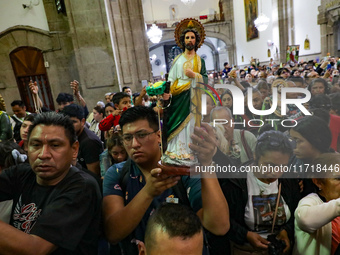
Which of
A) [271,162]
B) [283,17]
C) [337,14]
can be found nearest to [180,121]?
[271,162]

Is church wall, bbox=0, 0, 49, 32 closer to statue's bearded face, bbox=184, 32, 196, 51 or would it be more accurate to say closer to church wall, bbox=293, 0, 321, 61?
statue's bearded face, bbox=184, 32, 196, 51

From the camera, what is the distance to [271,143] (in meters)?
1.35

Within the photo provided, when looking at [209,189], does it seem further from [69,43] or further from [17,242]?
[69,43]

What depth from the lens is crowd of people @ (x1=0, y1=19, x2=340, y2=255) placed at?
104 cm

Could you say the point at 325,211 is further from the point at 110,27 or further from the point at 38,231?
the point at 110,27

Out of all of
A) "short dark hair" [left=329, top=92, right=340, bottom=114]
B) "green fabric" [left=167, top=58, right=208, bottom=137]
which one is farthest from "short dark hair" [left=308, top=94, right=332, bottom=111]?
A: "green fabric" [left=167, top=58, right=208, bottom=137]

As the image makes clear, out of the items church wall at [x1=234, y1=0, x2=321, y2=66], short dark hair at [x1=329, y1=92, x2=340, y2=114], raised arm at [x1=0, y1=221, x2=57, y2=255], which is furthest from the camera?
church wall at [x1=234, y1=0, x2=321, y2=66]

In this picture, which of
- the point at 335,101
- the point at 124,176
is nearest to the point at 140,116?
the point at 124,176

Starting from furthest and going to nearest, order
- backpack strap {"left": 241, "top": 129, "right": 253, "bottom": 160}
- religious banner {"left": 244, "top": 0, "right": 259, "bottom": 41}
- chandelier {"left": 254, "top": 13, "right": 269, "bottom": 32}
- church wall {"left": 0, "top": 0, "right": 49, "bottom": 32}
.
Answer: religious banner {"left": 244, "top": 0, "right": 259, "bottom": 41} < chandelier {"left": 254, "top": 13, "right": 269, "bottom": 32} < church wall {"left": 0, "top": 0, "right": 49, "bottom": 32} < backpack strap {"left": 241, "top": 129, "right": 253, "bottom": 160}

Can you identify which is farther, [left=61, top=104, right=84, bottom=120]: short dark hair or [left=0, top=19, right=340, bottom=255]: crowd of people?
[left=61, top=104, right=84, bottom=120]: short dark hair

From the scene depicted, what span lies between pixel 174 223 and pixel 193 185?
31cm

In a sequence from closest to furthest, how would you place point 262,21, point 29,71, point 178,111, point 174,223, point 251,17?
1. point 174,223
2. point 178,111
3. point 29,71
4. point 262,21
5. point 251,17

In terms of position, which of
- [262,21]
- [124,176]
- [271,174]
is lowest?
[271,174]

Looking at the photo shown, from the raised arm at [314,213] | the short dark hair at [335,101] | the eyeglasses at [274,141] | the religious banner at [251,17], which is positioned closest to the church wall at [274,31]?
the religious banner at [251,17]
